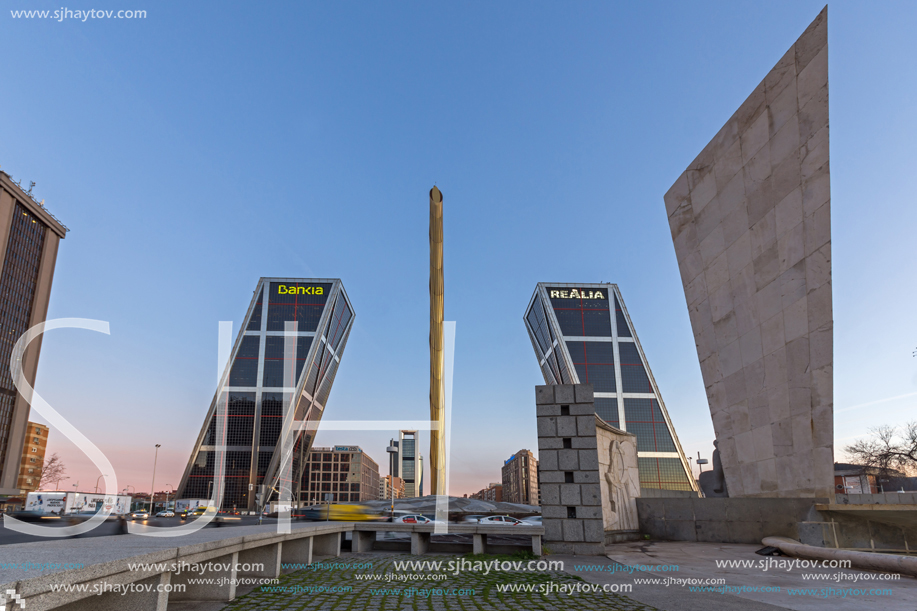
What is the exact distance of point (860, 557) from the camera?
847cm

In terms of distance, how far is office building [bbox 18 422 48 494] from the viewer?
93250mm

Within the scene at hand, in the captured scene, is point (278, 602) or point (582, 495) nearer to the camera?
point (278, 602)

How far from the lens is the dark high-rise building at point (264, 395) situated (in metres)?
75.2

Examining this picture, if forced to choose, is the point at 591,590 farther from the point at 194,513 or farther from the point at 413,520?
the point at 194,513

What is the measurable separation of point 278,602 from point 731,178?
47.2ft

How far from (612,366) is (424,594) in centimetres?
7408

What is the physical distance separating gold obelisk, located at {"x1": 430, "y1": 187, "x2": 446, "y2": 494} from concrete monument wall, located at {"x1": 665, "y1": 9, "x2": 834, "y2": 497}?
12342mm

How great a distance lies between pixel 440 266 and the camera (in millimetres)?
26172

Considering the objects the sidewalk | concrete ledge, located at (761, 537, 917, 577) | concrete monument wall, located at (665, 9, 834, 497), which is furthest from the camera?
concrete monument wall, located at (665, 9, 834, 497)

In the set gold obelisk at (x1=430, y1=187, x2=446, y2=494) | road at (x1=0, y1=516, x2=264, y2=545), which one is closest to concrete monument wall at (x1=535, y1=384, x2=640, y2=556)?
road at (x1=0, y1=516, x2=264, y2=545)

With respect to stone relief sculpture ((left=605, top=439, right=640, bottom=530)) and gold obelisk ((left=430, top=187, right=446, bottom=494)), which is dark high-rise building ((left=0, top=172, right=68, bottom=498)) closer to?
gold obelisk ((left=430, top=187, right=446, bottom=494))

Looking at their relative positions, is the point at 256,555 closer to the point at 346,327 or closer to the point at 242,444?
the point at 242,444

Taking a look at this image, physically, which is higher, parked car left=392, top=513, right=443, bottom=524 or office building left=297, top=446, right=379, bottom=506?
parked car left=392, top=513, right=443, bottom=524

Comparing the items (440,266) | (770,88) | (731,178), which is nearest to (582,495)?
(731,178)
